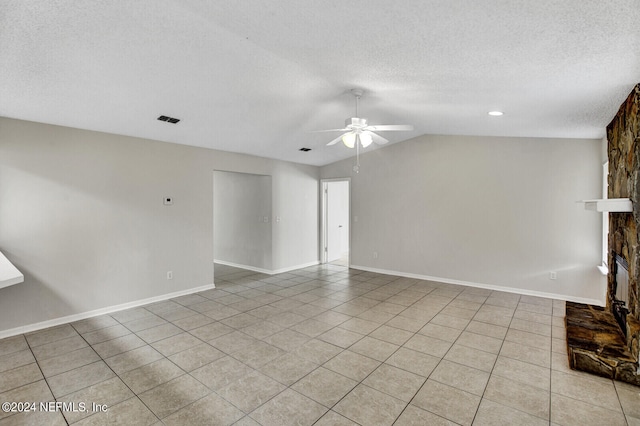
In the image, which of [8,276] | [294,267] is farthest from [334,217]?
[8,276]

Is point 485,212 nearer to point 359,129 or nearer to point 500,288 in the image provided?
point 500,288

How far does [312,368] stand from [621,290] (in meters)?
3.25

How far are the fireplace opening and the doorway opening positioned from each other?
15.0 ft

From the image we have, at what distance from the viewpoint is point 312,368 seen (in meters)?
2.74

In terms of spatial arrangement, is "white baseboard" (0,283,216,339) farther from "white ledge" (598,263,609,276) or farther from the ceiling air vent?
"white ledge" (598,263,609,276)

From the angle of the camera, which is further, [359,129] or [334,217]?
[334,217]

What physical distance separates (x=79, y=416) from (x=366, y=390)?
2.03m

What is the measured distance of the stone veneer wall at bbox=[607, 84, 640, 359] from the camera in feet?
8.38

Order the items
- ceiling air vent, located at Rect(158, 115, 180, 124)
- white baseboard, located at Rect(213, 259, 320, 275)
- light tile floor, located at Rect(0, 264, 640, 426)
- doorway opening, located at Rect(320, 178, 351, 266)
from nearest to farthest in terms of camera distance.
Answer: light tile floor, located at Rect(0, 264, 640, 426) → ceiling air vent, located at Rect(158, 115, 180, 124) → white baseboard, located at Rect(213, 259, 320, 275) → doorway opening, located at Rect(320, 178, 351, 266)

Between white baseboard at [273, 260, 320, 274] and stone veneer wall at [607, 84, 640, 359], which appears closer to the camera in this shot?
stone veneer wall at [607, 84, 640, 359]

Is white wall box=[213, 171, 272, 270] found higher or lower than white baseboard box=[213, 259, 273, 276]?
higher

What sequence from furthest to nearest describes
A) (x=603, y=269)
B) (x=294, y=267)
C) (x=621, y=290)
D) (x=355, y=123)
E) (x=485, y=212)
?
(x=294, y=267)
(x=485, y=212)
(x=603, y=269)
(x=355, y=123)
(x=621, y=290)

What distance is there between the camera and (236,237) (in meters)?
7.20

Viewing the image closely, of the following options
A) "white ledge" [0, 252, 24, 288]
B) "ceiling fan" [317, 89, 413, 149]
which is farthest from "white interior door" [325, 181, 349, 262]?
"white ledge" [0, 252, 24, 288]
